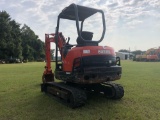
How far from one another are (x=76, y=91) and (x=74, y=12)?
109 inches

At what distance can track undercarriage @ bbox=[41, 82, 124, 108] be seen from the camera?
6695 mm

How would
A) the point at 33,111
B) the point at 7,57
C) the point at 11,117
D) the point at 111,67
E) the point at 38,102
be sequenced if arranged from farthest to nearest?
the point at 7,57 < the point at 38,102 < the point at 111,67 < the point at 33,111 < the point at 11,117

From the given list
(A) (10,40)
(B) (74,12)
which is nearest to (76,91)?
(B) (74,12)

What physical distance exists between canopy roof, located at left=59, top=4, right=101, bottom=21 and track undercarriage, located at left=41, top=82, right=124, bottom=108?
244 cm

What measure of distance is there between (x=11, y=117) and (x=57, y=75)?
7.76ft

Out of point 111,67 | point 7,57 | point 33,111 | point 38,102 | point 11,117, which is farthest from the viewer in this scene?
point 7,57

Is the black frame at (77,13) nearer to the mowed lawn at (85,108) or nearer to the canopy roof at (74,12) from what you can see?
the canopy roof at (74,12)

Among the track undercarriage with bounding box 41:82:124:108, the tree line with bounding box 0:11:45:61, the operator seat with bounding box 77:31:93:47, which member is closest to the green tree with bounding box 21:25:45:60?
the tree line with bounding box 0:11:45:61

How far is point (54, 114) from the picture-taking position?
6.28 m

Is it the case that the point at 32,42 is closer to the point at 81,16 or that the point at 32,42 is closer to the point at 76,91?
the point at 81,16

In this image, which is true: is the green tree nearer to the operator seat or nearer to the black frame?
the black frame

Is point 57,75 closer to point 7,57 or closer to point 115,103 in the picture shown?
point 115,103

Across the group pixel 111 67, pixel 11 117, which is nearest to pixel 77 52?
pixel 111 67

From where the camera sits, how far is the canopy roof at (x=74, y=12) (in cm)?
739
